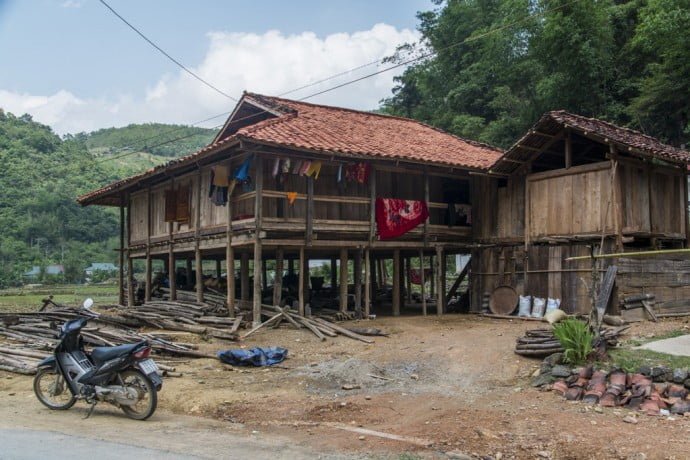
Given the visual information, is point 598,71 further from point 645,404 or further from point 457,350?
point 645,404

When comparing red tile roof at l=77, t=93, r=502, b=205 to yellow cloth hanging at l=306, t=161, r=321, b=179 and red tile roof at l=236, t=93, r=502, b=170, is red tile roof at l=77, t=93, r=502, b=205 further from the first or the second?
yellow cloth hanging at l=306, t=161, r=321, b=179

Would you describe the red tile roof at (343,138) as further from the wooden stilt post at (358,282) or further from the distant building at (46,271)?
the distant building at (46,271)

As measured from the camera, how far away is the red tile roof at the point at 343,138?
14.1 metres

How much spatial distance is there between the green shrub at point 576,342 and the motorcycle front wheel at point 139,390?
18.9ft

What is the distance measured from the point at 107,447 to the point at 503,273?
12.7 metres

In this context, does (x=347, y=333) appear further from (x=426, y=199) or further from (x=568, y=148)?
(x=568, y=148)

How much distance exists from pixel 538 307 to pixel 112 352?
36.4 ft

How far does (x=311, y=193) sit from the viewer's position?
15008mm

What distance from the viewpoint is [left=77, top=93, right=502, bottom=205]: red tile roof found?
1414cm

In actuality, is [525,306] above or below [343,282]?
below

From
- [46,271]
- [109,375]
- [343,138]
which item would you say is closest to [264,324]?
[343,138]

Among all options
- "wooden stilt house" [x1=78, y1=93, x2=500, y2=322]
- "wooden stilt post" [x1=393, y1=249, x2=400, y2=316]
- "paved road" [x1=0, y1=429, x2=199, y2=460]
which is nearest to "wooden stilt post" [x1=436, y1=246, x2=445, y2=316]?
"wooden stilt house" [x1=78, y1=93, x2=500, y2=322]

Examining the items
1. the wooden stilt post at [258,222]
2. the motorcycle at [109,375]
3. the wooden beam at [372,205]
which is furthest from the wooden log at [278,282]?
the motorcycle at [109,375]

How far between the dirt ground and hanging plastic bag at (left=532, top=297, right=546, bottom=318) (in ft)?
9.41
